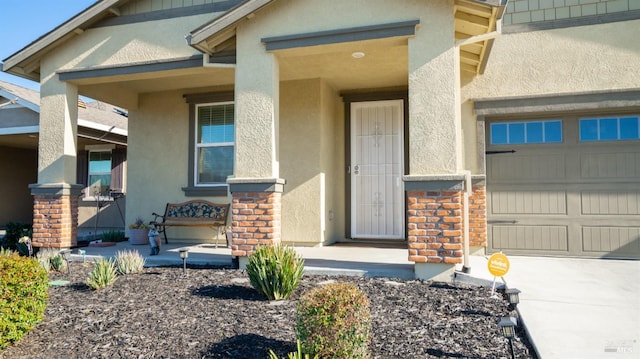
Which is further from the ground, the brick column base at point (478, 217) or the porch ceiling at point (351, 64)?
the porch ceiling at point (351, 64)

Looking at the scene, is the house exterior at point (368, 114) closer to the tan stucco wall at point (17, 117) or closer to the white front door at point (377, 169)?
the white front door at point (377, 169)

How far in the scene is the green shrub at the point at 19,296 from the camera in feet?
12.5

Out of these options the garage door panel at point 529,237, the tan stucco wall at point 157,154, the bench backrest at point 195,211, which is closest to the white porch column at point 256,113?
the bench backrest at point 195,211

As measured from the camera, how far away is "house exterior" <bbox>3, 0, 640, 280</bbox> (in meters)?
5.69

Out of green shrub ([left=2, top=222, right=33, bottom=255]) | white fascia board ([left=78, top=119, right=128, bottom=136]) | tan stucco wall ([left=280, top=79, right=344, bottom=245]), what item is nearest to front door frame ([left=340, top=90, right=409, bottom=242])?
tan stucco wall ([left=280, top=79, right=344, bottom=245])

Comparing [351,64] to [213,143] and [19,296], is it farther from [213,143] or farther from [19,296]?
[19,296]

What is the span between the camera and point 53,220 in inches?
304

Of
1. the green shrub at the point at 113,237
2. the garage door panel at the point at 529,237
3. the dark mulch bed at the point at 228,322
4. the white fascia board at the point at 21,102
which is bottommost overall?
Result: the dark mulch bed at the point at 228,322

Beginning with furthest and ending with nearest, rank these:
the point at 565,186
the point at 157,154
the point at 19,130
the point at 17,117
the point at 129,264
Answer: the point at 17,117 < the point at 19,130 < the point at 157,154 < the point at 565,186 < the point at 129,264

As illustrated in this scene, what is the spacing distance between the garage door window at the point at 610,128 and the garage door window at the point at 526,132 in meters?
0.37

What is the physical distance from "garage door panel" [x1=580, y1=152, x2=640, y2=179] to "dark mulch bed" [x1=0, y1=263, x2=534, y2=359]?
11.0ft

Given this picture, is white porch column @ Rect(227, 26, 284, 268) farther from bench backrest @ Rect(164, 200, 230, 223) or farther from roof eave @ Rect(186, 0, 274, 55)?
bench backrest @ Rect(164, 200, 230, 223)

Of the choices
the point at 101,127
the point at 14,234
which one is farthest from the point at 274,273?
the point at 101,127

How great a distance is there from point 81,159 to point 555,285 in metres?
12.4
